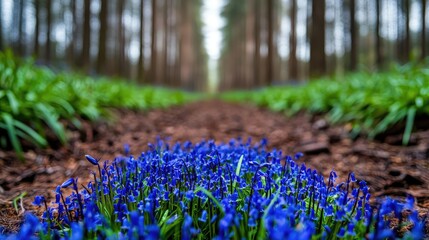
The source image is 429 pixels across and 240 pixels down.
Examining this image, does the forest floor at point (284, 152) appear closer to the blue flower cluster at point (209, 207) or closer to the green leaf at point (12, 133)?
the green leaf at point (12, 133)

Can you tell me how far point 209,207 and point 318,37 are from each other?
8.77 metres

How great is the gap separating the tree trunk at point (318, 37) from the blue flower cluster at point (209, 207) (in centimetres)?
802

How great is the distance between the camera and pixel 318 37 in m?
9.02

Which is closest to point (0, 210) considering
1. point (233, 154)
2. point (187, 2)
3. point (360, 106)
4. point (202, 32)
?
point (233, 154)

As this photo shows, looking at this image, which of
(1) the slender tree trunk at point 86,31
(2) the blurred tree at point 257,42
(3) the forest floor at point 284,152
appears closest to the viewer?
(3) the forest floor at point 284,152

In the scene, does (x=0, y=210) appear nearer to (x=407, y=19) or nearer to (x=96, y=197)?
(x=96, y=197)

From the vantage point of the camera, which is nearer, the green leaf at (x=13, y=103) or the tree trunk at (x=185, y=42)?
the green leaf at (x=13, y=103)

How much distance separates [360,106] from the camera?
4.18 metres

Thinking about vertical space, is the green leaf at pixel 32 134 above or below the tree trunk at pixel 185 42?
below

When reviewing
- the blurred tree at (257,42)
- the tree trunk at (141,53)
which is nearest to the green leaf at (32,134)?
the tree trunk at (141,53)

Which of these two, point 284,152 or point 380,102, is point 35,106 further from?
point 380,102

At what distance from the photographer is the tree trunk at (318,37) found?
9.01 m

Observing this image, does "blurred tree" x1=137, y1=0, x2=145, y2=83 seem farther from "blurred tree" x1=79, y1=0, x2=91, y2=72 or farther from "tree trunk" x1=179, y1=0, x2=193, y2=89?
"tree trunk" x1=179, y1=0, x2=193, y2=89

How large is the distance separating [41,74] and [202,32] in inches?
1797
